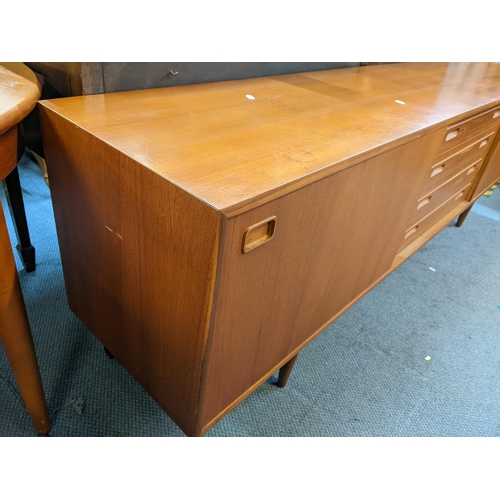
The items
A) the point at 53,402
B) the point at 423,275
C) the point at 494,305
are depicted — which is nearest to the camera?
the point at 53,402

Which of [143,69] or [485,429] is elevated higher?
[143,69]

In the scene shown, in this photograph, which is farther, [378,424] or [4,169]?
[378,424]

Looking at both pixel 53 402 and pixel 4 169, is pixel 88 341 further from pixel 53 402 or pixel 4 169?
pixel 4 169

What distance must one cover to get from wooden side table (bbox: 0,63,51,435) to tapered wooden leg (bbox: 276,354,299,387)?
1.71ft

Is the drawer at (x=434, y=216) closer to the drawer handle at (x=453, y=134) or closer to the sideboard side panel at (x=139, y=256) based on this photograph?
the drawer handle at (x=453, y=134)

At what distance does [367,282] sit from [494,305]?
0.64 meters

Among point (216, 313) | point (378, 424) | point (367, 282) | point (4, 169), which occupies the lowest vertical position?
point (378, 424)

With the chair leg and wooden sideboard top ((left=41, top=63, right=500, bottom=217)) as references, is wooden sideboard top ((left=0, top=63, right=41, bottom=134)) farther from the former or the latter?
the chair leg

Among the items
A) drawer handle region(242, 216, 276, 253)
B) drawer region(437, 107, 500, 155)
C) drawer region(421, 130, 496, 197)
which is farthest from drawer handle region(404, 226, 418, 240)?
drawer handle region(242, 216, 276, 253)

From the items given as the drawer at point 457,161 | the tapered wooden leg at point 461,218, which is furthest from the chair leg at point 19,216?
the tapered wooden leg at point 461,218

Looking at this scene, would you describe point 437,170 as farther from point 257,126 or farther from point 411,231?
point 257,126

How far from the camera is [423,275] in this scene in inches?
59.0

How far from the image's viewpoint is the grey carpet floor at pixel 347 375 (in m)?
0.91
